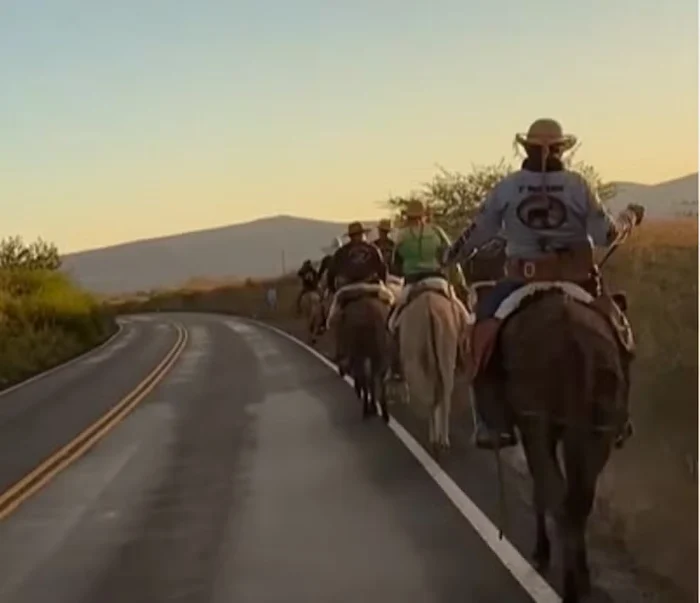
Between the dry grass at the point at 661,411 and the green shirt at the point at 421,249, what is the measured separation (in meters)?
2.50

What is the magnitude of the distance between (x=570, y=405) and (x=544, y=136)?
5.44 ft

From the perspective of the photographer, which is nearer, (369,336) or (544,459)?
(544,459)

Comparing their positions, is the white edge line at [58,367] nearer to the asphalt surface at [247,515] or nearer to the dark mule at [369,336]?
the asphalt surface at [247,515]

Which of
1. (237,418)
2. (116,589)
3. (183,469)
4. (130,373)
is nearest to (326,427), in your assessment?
(237,418)

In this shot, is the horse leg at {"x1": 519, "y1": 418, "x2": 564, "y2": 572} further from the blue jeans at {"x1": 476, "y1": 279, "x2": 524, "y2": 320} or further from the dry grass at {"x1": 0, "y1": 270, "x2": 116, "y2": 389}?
the dry grass at {"x1": 0, "y1": 270, "x2": 116, "y2": 389}

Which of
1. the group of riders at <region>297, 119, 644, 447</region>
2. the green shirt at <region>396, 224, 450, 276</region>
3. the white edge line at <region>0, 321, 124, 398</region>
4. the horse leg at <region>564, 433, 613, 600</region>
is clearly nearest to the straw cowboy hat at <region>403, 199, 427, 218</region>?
the green shirt at <region>396, 224, 450, 276</region>

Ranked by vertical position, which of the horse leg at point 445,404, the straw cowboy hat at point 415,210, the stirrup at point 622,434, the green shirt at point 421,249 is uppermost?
the straw cowboy hat at point 415,210

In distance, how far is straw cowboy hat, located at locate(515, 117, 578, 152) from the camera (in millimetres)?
9281

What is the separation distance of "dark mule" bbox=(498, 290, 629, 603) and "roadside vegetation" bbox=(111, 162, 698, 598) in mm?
918

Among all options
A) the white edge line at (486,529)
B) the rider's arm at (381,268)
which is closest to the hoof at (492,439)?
the white edge line at (486,529)

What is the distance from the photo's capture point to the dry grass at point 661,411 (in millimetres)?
10648

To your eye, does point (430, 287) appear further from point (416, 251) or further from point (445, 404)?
point (445, 404)

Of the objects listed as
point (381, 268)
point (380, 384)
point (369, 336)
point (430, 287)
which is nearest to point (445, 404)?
point (430, 287)

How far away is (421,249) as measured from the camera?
629 inches
